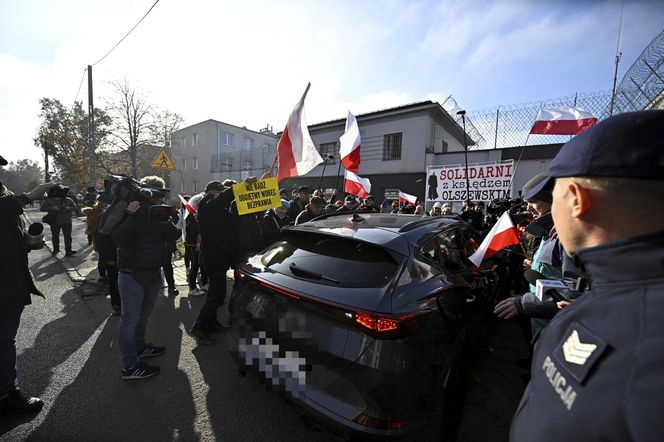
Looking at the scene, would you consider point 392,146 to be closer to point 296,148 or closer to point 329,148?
point 329,148

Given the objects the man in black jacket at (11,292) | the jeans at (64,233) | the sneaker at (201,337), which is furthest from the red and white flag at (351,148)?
the jeans at (64,233)

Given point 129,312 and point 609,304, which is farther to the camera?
point 129,312

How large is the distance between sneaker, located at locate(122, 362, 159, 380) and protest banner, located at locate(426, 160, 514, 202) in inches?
308

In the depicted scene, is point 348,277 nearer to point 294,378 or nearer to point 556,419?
point 294,378

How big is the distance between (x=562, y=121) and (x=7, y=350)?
924 centimetres

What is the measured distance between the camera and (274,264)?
2.48 meters

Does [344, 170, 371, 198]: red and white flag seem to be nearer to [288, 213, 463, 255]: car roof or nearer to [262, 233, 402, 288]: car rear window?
[288, 213, 463, 255]: car roof

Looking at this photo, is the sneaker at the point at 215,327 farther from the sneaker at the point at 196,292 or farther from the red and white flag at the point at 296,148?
the red and white flag at the point at 296,148

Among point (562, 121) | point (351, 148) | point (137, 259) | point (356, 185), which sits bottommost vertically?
point (137, 259)

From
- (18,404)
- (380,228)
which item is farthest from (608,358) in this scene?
(18,404)

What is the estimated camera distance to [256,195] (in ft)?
12.2

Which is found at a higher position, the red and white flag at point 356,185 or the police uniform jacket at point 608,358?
the red and white flag at point 356,185

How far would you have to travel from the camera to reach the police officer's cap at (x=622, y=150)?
71 cm

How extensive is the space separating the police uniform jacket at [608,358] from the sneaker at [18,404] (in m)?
3.38
